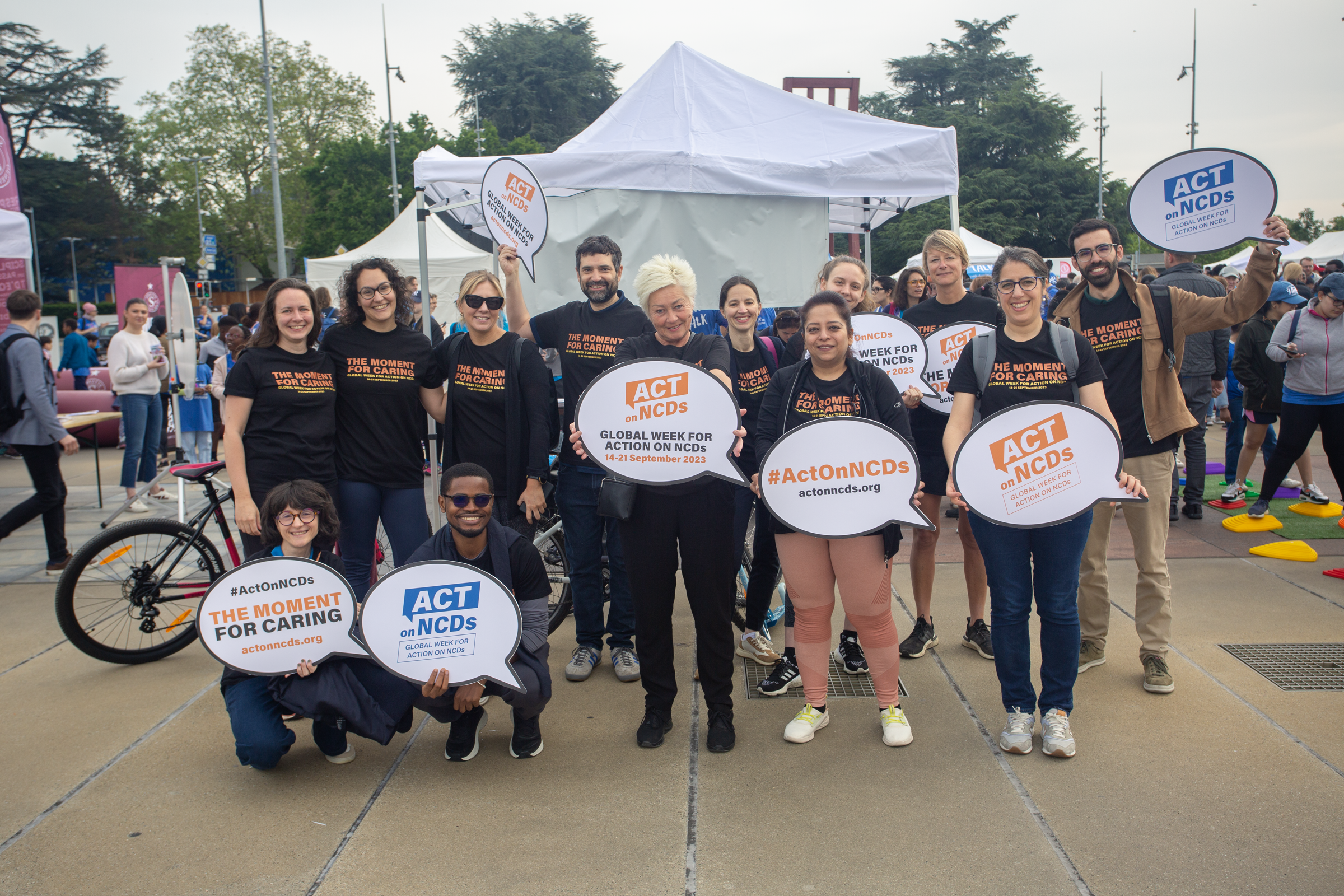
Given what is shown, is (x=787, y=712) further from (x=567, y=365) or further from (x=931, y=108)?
(x=931, y=108)

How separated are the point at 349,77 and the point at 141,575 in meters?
50.2

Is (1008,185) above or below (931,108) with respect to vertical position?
below

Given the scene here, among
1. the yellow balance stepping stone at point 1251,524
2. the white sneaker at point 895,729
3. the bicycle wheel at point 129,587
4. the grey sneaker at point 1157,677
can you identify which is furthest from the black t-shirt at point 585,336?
the yellow balance stepping stone at point 1251,524

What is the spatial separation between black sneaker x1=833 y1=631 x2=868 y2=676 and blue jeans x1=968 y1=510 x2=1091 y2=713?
0.89 m

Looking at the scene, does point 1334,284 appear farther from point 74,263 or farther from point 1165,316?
point 74,263

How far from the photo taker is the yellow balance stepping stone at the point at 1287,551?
18.6ft

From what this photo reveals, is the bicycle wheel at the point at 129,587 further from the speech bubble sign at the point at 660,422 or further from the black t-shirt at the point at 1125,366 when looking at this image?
the black t-shirt at the point at 1125,366

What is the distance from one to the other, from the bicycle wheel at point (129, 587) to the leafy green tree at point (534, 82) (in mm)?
56547

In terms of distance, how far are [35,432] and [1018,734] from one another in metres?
6.00

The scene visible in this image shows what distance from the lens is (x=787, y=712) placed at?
148 inches

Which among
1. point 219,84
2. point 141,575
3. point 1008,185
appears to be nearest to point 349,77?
point 219,84

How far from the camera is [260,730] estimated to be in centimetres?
320

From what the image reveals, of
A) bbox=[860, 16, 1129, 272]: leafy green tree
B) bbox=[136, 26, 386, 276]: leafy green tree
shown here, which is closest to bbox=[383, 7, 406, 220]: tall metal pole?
bbox=[136, 26, 386, 276]: leafy green tree

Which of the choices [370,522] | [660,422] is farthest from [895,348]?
[370,522]
